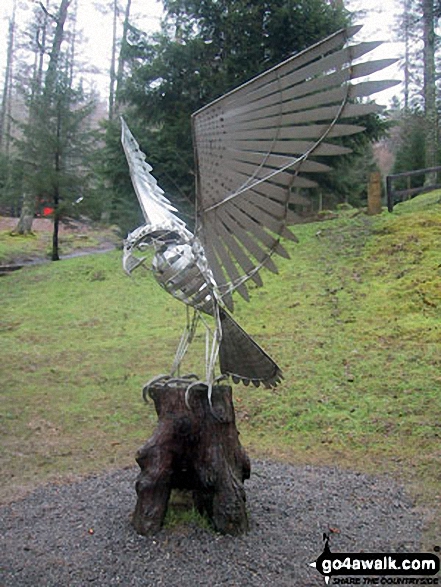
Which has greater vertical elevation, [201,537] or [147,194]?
[147,194]

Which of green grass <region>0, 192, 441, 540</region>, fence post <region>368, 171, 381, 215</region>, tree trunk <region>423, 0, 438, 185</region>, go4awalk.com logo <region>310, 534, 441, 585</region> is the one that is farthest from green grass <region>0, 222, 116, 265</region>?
go4awalk.com logo <region>310, 534, 441, 585</region>

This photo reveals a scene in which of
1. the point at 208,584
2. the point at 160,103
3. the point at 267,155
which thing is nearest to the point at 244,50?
the point at 160,103

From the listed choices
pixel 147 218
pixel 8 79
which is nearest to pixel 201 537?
pixel 147 218

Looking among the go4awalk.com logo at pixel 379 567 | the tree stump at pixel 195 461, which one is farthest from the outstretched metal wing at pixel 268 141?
the go4awalk.com logo at pixel 379 567

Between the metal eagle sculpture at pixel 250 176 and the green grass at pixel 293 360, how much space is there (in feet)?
6.32

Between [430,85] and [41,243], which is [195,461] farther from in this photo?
[41,243]

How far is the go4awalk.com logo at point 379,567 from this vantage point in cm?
297

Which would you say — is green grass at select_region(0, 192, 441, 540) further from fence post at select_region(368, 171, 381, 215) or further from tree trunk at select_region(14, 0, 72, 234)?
tree trunk at select_region(14, 0, 72, 234)

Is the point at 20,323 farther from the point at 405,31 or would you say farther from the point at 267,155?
the point at 405,31

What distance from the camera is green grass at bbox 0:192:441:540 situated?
16.7 ft

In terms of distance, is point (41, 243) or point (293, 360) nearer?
point (293, 360)

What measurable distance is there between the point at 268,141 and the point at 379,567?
2.41 m

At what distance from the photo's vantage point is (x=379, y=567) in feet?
10.1

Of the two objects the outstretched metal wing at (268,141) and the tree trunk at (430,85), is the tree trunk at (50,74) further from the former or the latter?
the outstretched metal wing at (268,141)
